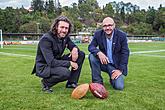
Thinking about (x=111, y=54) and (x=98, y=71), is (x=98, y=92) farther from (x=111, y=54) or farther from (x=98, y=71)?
(x=111, y=54)

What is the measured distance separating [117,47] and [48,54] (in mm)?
1457

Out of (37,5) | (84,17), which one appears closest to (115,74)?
(84,17)

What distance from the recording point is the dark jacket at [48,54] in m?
5.88

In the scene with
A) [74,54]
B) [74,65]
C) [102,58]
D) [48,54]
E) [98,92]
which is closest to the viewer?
[98,92]

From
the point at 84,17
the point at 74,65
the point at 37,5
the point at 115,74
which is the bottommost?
the point at 115,74

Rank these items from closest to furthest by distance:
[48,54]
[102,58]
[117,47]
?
[48,54] < [102,58] < [117,47]

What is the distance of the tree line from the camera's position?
94.8m

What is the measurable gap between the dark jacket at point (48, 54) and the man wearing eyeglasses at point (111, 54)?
81cm

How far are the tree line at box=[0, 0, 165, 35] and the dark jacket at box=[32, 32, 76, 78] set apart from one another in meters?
78.8

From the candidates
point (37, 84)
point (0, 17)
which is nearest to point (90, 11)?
point (0, 17)

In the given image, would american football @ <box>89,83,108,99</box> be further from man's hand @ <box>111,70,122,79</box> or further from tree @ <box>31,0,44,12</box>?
tree @ <box>31,0,44,12</box>

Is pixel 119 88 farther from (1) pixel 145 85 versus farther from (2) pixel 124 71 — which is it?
(1) pixel 145 85

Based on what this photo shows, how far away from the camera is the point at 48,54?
587cm

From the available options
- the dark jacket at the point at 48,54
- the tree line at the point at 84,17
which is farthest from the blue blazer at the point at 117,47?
the tree line at the point at 84,17
